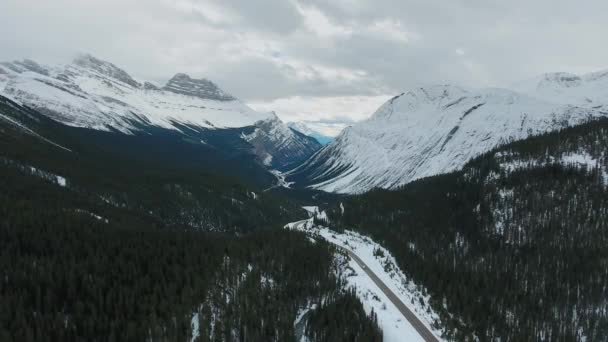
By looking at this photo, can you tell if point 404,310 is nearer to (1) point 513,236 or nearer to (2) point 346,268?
(2) point 346,268

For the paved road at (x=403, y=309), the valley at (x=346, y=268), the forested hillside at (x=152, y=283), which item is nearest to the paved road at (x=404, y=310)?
the paved road at (x=403, y=309)

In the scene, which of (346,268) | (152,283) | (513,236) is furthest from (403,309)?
(513,236)

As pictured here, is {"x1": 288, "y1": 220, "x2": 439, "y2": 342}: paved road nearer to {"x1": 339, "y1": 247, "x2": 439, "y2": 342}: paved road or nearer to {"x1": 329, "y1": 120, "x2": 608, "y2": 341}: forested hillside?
{"x1": 339, "y1": 247, "x2": 439, "y2": 342}: paved road

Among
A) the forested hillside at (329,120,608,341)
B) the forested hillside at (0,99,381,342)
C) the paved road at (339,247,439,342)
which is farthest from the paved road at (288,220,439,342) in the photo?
the forested hillside at (0,99,381,342)

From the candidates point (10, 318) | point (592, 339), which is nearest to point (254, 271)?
point (10, 318)

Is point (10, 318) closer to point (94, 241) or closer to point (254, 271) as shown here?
point (94, 241)

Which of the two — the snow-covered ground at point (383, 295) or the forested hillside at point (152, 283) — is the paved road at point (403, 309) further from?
the forested hillside at point (152, 283)

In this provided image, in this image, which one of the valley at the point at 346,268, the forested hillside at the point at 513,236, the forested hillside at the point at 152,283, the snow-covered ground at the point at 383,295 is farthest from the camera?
the forested hillside at the point at 513,236
